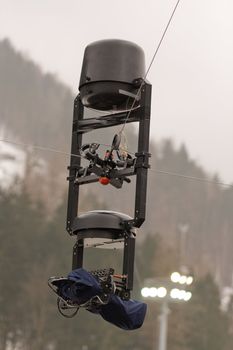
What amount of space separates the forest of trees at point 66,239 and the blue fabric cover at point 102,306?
2138 cm

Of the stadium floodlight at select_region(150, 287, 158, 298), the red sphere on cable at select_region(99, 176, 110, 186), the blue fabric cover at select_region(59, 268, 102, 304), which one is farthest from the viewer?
the stadium floodlight at select_region(150, 287, 158, 298)

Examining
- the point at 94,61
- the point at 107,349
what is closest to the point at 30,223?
the point at 107,349

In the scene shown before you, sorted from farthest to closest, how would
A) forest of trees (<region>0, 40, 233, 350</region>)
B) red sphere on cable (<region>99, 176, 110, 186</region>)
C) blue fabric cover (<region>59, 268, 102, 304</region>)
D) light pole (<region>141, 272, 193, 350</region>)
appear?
forest of trees (<region>0, 40, 233, 350</region>) → light pole (<region>141, 272, 193, 350</region>) → red sphere on cable (<region>99, 176, 110, 186</region>) → blue fabric cover (<region>59, 268, 102, 304</region>)

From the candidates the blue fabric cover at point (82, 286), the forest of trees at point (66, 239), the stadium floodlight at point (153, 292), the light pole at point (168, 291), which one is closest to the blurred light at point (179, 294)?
the light pole at point (168, 291)

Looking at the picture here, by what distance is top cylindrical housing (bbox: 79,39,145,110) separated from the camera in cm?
391

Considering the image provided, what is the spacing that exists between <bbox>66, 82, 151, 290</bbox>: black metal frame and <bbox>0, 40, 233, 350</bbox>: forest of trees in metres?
20.8

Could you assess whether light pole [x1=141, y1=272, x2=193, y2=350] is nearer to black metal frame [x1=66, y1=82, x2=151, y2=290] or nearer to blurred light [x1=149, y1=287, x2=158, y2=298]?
blurred light [x1=149, y1=287, x2=158, y2=298]

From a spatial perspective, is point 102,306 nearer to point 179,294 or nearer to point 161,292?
point 179,294

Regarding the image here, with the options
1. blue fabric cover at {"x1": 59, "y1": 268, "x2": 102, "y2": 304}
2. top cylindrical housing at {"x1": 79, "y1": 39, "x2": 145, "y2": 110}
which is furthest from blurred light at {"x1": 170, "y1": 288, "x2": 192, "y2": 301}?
blue fabric cover at {"x1": 59, "y1": 268, "x2": 102, "y2": 304}

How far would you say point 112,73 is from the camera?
3906 millimetres

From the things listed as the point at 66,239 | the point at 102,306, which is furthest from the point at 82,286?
the point at 66,239

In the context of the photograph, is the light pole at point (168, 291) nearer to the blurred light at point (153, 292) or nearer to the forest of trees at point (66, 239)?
the blurred light at point (153, 292)

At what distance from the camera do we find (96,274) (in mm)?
3609

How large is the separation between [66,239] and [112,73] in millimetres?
27698
